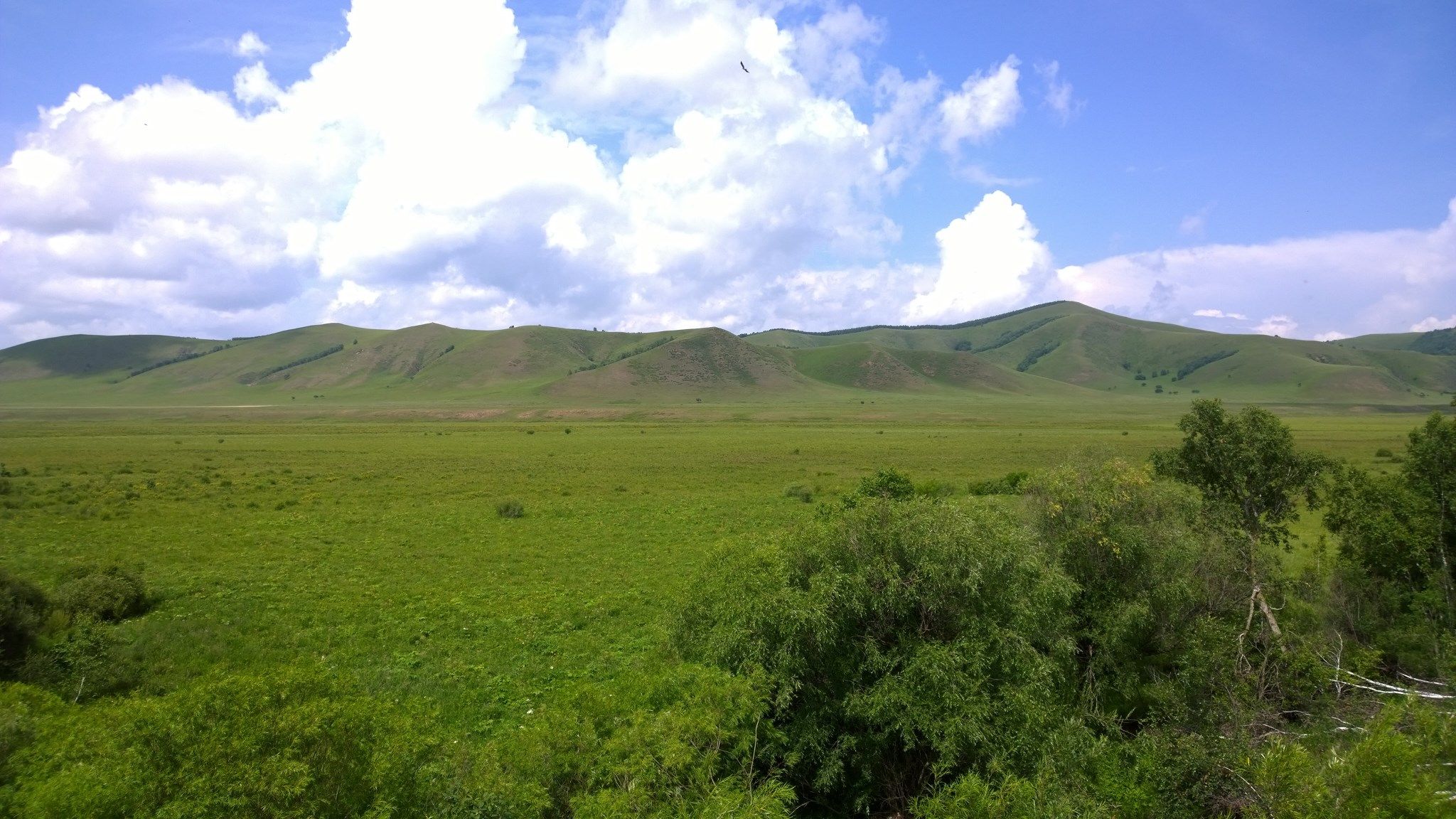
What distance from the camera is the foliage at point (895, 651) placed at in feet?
43.3

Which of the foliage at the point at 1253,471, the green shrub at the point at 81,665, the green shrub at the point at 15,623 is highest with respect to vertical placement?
the foliage at the point at 1253,471

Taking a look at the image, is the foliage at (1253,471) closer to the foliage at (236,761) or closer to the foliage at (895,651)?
the foliage at (895,651)

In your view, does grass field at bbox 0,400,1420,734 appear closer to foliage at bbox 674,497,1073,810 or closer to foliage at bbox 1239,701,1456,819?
foliage at bbox 674,497,1073,810

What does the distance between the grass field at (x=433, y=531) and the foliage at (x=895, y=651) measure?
204 inches

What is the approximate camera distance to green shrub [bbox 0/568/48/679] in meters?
15.8

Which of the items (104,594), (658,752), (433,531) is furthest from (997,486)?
(104,594)

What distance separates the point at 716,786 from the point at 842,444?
2981 inches

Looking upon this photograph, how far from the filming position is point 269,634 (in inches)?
801

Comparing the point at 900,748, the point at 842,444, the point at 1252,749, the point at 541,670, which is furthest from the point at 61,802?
the point at 842,444

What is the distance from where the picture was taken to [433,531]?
35.4 meters

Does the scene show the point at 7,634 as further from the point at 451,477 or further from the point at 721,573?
the point at 451,477

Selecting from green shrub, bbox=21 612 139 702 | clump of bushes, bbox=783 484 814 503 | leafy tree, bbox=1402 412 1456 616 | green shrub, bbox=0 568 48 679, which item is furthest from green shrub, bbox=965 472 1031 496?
green shrub, bbox=0 568 48 679

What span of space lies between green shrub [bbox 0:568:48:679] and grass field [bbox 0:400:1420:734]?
2259 mm

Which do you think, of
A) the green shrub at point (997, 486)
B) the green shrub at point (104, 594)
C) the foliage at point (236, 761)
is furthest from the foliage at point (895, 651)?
the green shrub at point (997, 486)
